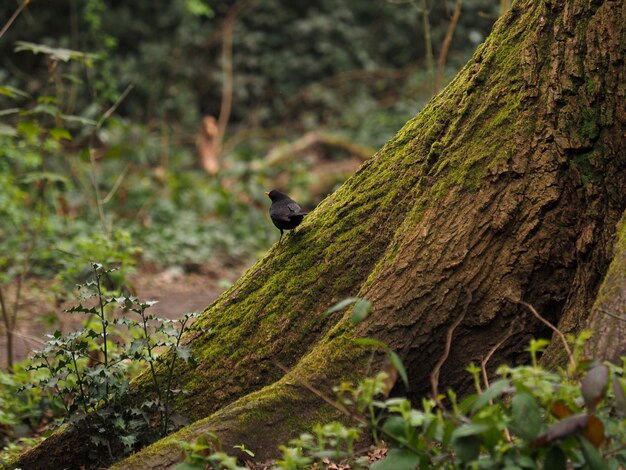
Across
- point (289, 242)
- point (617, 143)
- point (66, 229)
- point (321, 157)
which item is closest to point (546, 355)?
point (617, 143)

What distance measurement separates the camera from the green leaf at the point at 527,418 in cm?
213

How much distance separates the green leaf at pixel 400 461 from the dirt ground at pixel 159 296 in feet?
16.2

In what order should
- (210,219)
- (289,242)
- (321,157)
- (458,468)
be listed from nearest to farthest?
(458,468), (289,242), (210,219), (321,157)

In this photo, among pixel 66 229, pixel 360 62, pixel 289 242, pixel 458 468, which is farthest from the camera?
pixel 360 62

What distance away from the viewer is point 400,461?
2273 mm

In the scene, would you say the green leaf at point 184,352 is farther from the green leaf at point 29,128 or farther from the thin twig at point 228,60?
the thin twig at point 228,60

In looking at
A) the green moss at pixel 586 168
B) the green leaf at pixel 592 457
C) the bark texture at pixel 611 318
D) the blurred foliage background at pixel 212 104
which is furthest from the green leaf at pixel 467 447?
the blurred foliage background at pixel 212 104

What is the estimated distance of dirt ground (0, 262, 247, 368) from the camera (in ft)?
24.0

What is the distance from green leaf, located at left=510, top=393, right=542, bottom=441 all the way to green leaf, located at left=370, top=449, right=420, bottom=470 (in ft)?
1.07

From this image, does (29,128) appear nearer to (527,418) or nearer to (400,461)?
(400,461)

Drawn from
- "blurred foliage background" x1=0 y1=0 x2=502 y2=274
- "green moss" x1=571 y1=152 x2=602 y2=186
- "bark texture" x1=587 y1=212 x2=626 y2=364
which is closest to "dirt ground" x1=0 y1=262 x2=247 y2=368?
"blurred foliage background" x1=0 y1=0 x2=502 y2=274

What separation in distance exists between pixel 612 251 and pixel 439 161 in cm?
84

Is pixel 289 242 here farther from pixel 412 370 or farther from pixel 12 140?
pixel 12 140

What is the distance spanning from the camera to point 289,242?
3.88m
